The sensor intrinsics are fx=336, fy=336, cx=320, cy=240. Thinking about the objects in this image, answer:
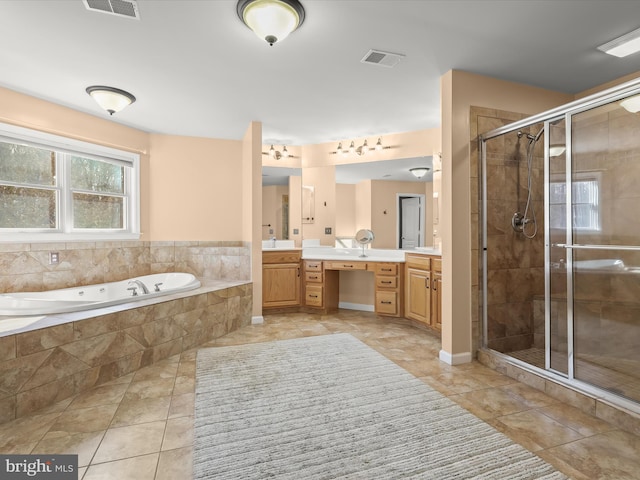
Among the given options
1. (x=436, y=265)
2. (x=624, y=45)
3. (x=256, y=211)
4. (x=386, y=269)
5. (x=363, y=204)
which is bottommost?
(x=386, y=269)

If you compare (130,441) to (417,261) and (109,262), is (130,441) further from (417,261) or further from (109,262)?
(417,261)

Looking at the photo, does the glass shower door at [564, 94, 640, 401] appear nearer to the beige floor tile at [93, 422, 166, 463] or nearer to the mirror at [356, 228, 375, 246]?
the mirror at [356, 228, 375, 246]

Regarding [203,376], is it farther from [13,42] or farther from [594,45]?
[594,45]

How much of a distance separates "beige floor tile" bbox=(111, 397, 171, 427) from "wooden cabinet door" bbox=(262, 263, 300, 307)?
7.40 ft

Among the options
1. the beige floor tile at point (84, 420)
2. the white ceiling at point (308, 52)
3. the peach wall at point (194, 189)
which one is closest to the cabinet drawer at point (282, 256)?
the peach wall at point (194, 189)

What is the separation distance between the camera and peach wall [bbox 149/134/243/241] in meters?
4.50

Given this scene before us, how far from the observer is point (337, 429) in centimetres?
186

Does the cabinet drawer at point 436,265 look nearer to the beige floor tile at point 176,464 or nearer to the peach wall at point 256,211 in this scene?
the peach wall at point 256,211

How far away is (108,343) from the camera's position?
8.29 feet

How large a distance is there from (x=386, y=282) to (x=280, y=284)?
1.40m

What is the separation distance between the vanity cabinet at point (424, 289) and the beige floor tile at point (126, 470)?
2.75 metres

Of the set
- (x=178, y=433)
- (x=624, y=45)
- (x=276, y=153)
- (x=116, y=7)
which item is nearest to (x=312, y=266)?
(x=276, y=153)

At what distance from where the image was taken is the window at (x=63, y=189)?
3.26 m

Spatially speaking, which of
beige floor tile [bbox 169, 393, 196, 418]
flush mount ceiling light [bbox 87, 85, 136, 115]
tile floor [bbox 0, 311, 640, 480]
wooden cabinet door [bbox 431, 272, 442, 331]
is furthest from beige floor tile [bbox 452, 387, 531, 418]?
flush mount ceiling light [bbox 87, 85, 136, 115]
